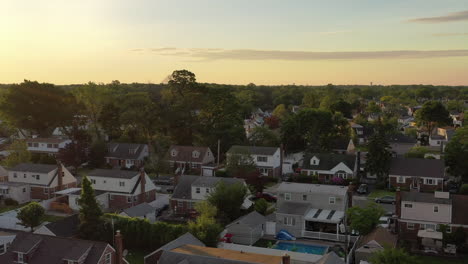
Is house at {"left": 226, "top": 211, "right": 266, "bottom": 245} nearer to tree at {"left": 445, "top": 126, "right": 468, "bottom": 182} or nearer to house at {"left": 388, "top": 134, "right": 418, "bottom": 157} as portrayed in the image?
tree at {"left": 445, "top": 126, "right": 468, "bottom": 182}

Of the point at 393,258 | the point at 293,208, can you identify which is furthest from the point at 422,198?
the point at 393,258

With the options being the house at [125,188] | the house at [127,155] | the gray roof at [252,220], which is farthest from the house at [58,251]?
the house at [127,155]

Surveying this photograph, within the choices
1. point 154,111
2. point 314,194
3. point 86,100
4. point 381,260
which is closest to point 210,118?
point 154,111

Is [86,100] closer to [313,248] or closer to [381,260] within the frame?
[313,248]

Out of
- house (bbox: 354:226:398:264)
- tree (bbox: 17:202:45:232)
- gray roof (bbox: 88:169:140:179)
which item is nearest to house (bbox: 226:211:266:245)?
house (bbox: 354:226:398:264)

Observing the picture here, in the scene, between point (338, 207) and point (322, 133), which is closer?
point (338, 207)

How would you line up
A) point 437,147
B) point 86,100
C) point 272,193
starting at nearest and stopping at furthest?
1. point 272,193
2. point 86,100
3. point 437,147
